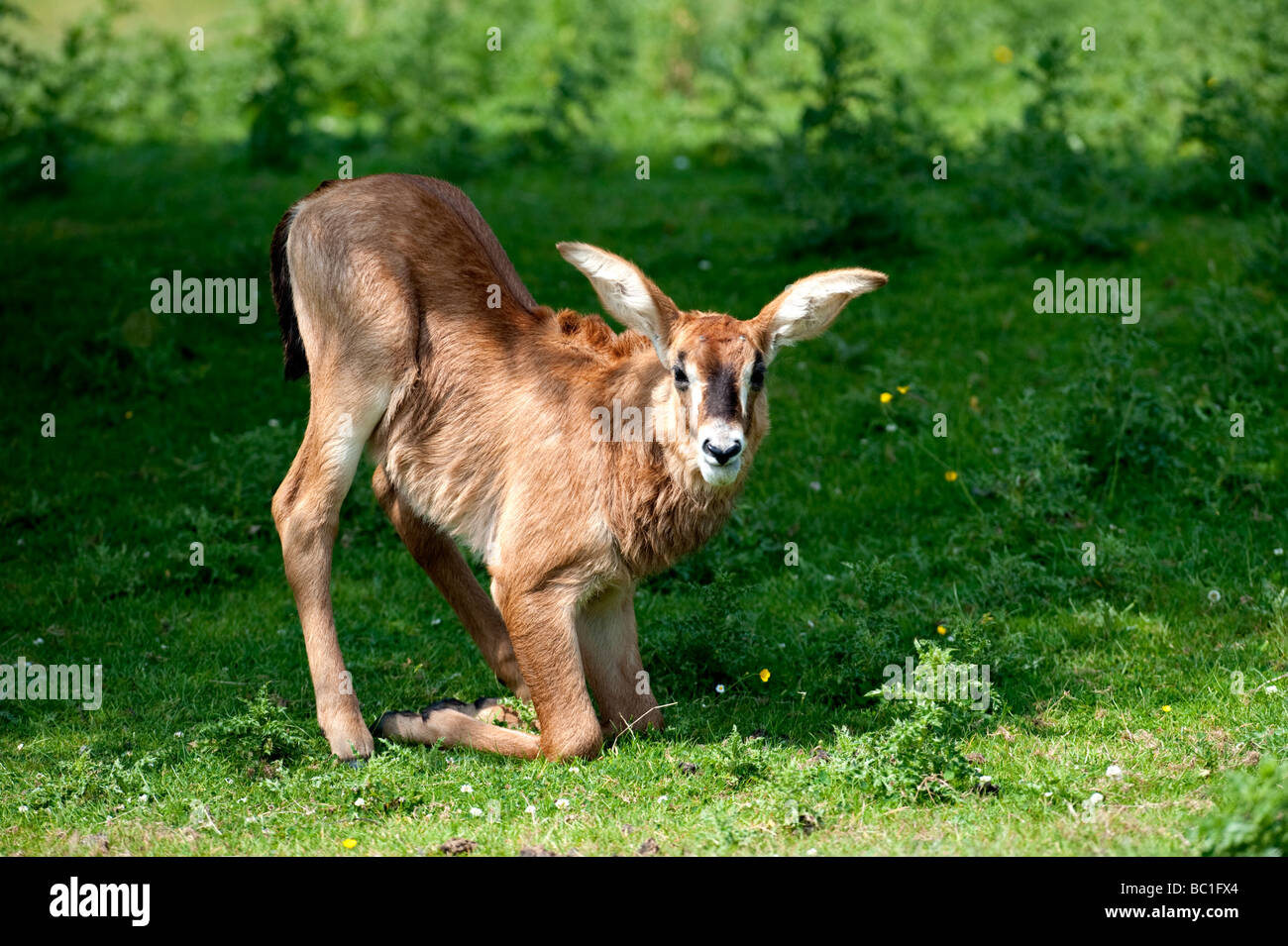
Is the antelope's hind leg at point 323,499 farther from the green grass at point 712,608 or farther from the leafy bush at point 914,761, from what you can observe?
the leafy bush at point 914,761

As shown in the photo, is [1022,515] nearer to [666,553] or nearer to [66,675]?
[666,553]

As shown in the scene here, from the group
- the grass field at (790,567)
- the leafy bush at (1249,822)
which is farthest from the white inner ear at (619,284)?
the leafy bush at (1249,822)

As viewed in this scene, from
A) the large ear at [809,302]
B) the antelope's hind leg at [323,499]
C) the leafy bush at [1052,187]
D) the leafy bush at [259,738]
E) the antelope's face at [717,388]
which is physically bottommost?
the leafy bush at [259,738]

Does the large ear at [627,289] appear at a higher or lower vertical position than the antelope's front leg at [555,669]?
higher

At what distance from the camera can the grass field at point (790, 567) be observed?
5754mm

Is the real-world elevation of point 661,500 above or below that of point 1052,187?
below

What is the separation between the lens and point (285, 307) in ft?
24.3

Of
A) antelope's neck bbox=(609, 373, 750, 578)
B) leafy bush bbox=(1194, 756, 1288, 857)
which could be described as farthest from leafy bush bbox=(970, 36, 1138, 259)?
leafy bush bbox=(1194, 756, 1288, 857)

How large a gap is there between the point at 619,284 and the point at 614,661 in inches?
69.9

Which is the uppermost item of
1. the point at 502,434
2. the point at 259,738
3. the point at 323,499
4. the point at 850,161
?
the point at 850,161

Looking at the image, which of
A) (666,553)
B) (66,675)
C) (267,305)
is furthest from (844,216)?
(66,675)

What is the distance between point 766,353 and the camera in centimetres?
623

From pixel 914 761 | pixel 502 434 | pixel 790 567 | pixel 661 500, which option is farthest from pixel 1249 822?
pixel 790 567

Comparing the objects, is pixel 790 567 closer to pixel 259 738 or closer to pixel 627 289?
pixel 627 289
